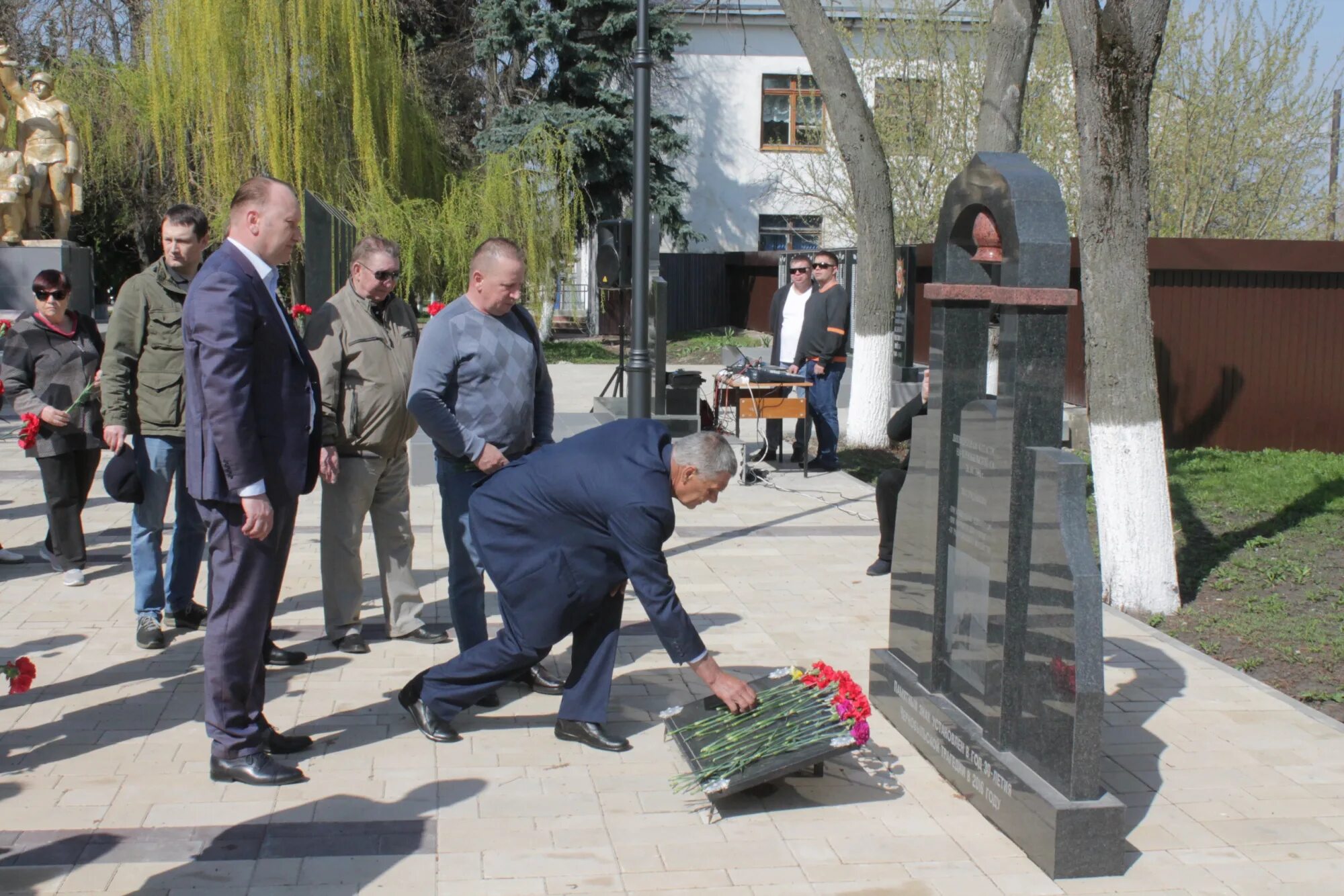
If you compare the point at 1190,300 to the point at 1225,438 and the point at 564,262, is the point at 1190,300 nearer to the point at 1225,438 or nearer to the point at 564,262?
the point at 1225,438

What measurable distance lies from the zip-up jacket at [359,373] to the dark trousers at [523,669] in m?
1.39

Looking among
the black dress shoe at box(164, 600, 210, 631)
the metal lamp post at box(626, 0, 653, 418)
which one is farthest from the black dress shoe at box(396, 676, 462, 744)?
the metal lamp post at box(626, 0, 653, 418)

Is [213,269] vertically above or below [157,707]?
above

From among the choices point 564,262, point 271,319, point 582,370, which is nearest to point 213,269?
point 271,319

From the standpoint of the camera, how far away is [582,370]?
24219 mm

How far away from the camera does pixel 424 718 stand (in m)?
5.10

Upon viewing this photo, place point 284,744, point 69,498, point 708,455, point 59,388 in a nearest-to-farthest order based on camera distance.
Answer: point 708,455 → point 284,744 → point 59,388 → point 69,498

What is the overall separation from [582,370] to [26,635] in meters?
18.0

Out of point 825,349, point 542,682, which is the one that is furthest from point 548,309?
point 542,682

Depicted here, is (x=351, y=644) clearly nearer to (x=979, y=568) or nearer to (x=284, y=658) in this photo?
(x=284, y=658)

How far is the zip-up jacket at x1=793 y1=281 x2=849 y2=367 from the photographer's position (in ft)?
39.6

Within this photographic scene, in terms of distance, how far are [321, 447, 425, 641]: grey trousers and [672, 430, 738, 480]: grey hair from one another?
220 cm

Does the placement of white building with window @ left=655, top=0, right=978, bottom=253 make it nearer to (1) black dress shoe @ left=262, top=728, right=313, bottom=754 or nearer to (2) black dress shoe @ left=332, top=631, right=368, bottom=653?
(2) black dress shoe @ left=332, top=631, right=368, bottom=653

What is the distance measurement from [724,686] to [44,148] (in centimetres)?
1787
